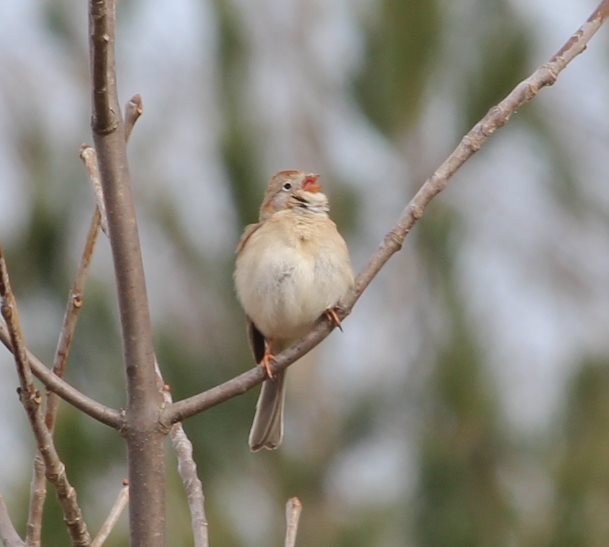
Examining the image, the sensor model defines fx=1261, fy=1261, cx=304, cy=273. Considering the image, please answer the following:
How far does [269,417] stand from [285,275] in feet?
1.76

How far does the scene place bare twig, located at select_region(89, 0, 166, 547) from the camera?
70.8 inches

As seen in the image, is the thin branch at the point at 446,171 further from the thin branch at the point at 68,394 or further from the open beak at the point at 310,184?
the open beak at the point at 310,184

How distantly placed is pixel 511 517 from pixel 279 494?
1102 mm

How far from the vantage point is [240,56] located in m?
6.86

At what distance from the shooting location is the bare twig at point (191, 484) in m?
1.99

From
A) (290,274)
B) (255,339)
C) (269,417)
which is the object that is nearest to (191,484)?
(290,274)

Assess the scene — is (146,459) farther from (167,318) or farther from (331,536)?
(167,318)

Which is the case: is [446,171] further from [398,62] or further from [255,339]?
[398,62]

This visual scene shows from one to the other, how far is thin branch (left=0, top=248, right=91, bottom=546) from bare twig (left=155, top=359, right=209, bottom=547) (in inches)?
7.2

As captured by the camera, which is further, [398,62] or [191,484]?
[398,62]

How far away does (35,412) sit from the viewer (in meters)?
1.77

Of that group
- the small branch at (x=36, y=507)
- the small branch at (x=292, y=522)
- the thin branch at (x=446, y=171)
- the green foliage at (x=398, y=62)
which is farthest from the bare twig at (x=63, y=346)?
the green foliage at (x=398, y=62)

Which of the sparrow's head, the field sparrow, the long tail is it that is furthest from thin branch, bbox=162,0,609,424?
the sparrow's head

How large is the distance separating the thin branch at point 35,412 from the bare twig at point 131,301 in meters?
0.09
